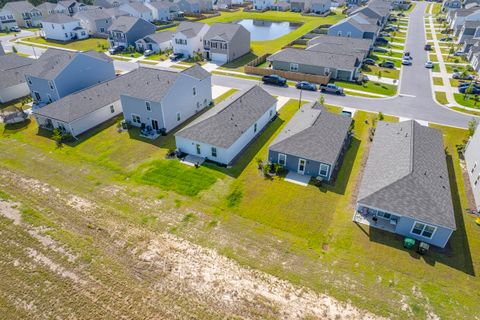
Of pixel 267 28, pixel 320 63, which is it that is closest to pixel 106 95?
pixel 320 63

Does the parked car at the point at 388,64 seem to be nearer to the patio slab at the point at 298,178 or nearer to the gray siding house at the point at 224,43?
the gray siding house at the point at 224,43

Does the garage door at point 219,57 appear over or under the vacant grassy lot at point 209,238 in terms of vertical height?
over

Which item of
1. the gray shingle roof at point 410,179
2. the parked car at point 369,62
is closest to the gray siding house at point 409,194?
the gray shingle roof at point 410,179

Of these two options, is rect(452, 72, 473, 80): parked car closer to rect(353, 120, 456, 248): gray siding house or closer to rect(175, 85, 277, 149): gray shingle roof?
rect(353, 120, 456, 248): gray siding house

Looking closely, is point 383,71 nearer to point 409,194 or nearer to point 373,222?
point 409,194

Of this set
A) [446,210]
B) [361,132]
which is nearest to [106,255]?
[446,210]
